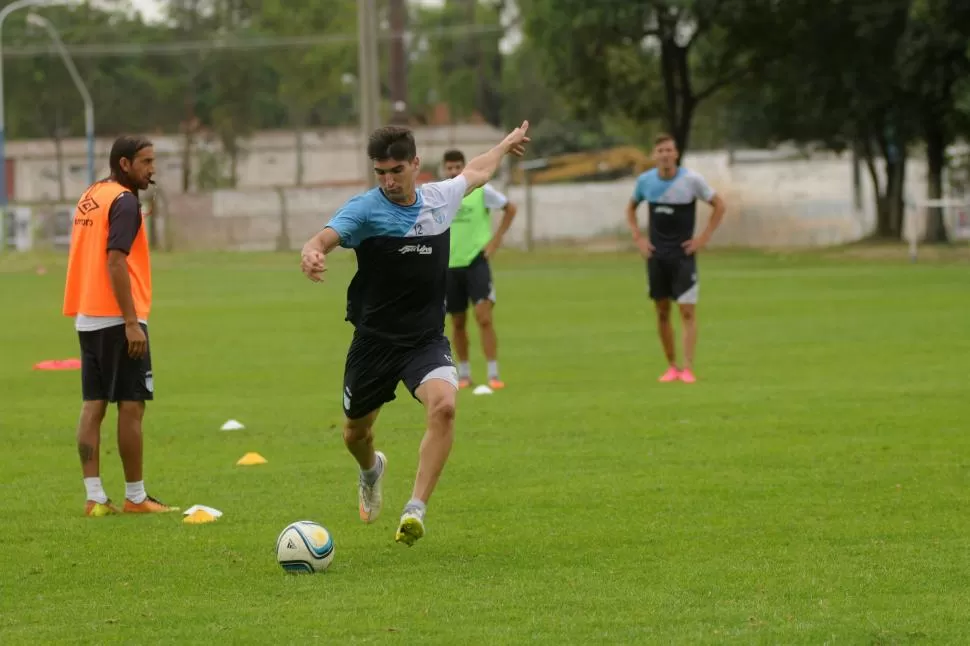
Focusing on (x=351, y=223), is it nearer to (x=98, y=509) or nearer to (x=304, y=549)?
(x=304, y=549)

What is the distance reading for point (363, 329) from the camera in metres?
8.25

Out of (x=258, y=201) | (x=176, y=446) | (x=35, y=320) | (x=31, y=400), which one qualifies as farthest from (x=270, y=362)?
(x=258, y=201)

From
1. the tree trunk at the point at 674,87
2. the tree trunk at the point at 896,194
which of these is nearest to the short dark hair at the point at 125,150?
the tree trunk at the point at 674,87

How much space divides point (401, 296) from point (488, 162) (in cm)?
101

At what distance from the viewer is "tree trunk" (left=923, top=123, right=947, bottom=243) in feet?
151

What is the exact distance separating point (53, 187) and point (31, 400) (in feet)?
248

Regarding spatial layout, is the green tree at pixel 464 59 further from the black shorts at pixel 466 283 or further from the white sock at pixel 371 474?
the white sock at pixel 371 474

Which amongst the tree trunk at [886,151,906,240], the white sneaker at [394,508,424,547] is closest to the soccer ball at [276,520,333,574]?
the white sneaker at [394,508,424,547]

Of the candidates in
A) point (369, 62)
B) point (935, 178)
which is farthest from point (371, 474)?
point (935, 178)

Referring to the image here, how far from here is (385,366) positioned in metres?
8.22

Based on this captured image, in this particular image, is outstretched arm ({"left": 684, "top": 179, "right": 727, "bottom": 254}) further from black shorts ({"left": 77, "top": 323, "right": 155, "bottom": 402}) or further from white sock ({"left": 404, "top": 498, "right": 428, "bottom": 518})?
white sock ({"left": 404, "top": 498, "right": 428, "bottom": 518})

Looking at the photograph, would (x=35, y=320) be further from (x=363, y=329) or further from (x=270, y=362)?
(x=363, y=329)

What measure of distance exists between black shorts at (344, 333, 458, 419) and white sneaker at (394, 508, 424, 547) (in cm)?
83

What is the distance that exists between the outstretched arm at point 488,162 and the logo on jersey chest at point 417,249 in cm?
53
